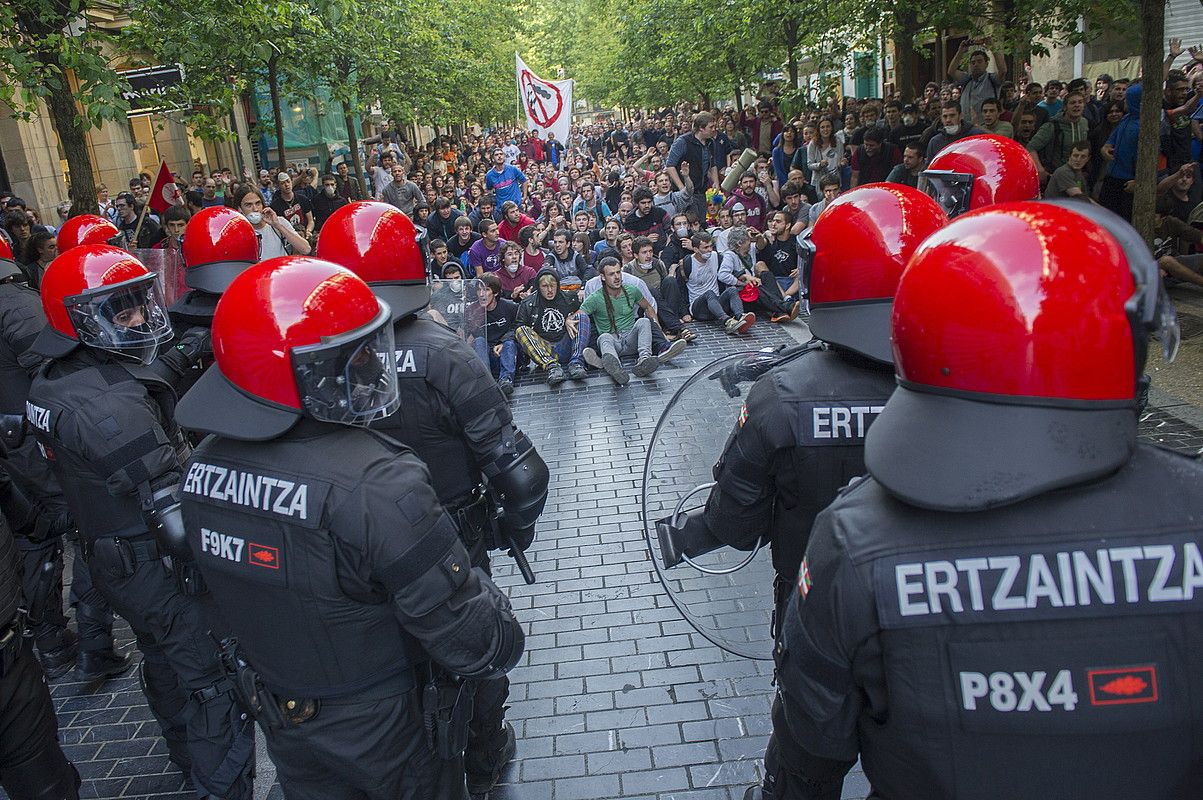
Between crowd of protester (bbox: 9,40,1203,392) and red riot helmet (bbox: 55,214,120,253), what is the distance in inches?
33.6

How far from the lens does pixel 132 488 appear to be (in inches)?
140

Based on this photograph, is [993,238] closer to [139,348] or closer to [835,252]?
[835,252]

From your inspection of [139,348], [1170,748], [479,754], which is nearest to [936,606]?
[1170,748]

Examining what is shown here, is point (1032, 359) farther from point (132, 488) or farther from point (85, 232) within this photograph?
point (85, 232)

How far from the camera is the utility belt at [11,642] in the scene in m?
3.31

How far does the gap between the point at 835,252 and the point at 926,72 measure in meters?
25.4

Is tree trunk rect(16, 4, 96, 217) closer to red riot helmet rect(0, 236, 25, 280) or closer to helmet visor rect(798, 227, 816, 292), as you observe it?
red riot helmet rect(0, 236, 25, 280)

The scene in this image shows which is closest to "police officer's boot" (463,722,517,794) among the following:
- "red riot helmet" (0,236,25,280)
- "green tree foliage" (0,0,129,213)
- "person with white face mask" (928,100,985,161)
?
"red riot helmet" (0,236,25,280)

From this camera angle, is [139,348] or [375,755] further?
[139,348]

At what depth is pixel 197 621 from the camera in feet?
12.1

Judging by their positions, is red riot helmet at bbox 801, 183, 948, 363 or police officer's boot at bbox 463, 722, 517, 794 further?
police officer's boot at bbox 463, 722, 517, 794

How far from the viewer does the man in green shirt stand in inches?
411

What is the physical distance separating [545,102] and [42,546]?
17.6m

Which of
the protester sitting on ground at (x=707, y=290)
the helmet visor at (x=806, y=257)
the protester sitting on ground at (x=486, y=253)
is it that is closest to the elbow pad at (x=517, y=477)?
the helmet visor at (x=806, y=257)
